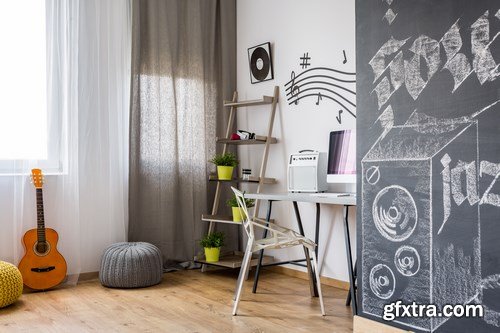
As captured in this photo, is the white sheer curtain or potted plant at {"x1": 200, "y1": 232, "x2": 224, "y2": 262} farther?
potted plant at {"x1": 200, "y1": 232, "x2": 224, "y2": 262}

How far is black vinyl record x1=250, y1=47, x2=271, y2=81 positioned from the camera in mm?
4578

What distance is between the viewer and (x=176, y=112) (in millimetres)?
4633

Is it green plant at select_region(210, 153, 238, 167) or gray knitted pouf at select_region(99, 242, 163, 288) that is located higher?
green plant at select_region(210, 153, 238, 167)

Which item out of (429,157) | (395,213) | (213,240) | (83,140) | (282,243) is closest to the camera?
(429,157)

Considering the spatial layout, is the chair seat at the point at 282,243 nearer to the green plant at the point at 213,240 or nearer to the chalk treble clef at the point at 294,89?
the green plant at the point at 213,240

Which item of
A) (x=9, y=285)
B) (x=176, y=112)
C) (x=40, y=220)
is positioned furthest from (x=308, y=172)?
(x=9, y=285)

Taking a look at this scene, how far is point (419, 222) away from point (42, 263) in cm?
264

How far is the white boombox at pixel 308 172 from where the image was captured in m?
3.68

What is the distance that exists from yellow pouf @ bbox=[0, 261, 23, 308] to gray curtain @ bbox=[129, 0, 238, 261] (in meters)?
1.12

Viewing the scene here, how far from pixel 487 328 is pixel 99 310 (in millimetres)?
2182

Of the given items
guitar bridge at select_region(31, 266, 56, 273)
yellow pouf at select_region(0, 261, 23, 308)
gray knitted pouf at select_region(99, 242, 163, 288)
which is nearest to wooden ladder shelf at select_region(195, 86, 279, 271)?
gray knitted pouf at select_region(99, 242, 163, 288)

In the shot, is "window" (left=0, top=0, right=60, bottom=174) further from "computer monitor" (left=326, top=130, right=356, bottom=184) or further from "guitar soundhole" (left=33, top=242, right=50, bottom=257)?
"computer monitor" (left=326, top=130, right=356, bottom=184)

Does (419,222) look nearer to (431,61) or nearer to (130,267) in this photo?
(431,61)

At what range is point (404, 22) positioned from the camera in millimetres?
2504
